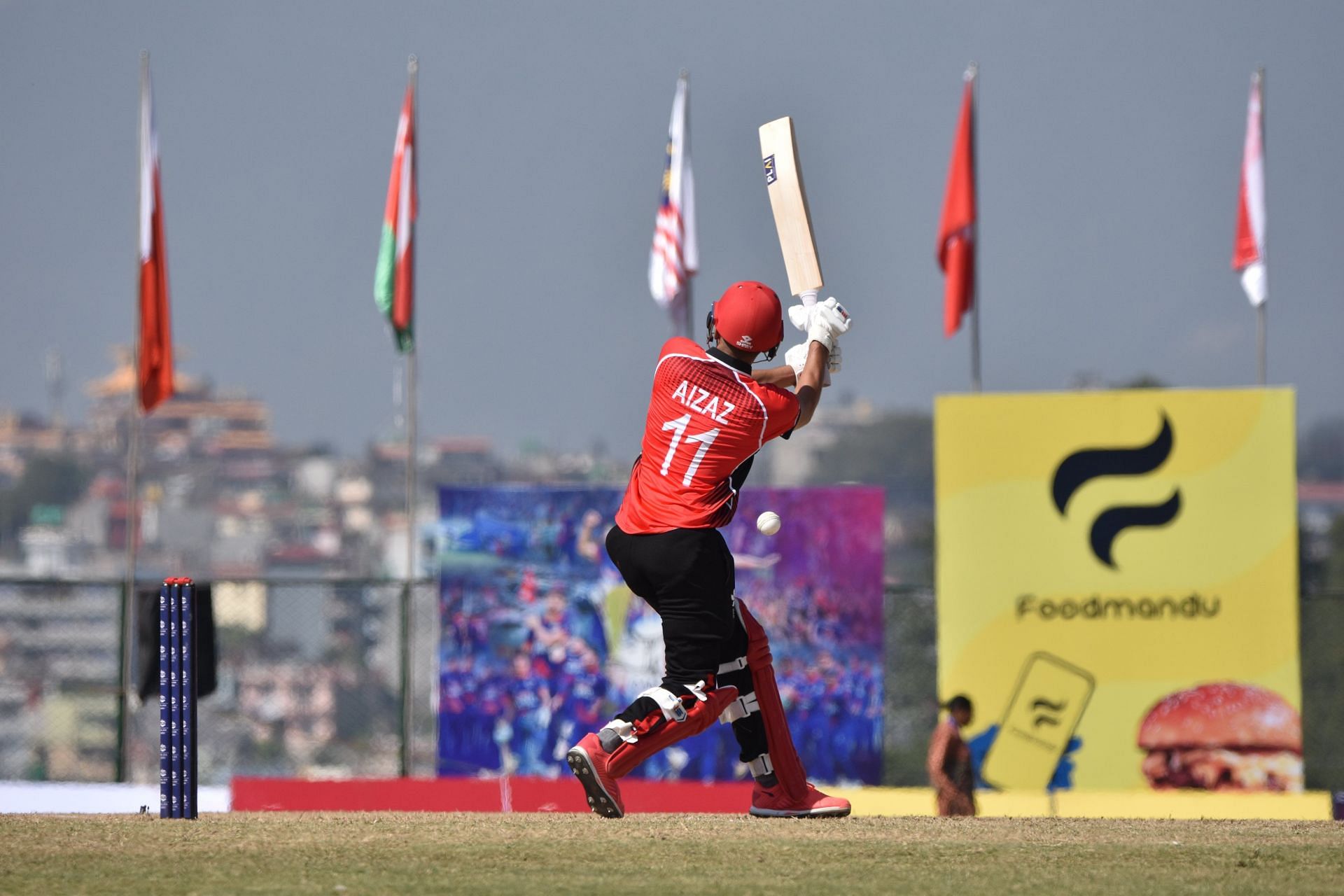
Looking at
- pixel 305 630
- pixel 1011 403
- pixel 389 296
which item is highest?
pixel 389 296

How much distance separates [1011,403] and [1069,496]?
37.5 inches

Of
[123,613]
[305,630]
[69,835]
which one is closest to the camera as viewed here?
[69,835]

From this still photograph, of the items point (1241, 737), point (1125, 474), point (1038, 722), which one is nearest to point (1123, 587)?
point (1125, 474)

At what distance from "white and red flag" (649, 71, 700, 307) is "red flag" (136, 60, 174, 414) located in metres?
5.14

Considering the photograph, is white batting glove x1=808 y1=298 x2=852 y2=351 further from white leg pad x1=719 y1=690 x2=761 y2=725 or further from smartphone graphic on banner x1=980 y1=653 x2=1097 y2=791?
smartphone graphic on banner x1=980 y1=653 x2=1097 y2=791

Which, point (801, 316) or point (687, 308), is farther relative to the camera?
point (687, 308)

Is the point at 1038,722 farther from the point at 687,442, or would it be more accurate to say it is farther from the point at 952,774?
the point at 687,442

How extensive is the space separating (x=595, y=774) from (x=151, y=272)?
1465 centimetres

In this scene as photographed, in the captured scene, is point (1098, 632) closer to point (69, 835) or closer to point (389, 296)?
point (389, 296)

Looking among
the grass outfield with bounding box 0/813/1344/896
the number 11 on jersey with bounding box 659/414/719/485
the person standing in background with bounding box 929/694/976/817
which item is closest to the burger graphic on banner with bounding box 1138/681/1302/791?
the person standing in background with bounding box 929/694/976/817

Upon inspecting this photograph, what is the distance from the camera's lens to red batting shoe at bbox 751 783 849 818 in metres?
7.61

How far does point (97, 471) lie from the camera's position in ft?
397

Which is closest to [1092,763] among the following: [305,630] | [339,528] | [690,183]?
[690,183]

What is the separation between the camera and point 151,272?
66.5 ft
